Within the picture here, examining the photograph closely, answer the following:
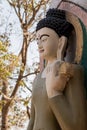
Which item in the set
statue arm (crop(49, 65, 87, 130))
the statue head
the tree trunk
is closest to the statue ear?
the statue head

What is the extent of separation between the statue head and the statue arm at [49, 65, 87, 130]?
29cm

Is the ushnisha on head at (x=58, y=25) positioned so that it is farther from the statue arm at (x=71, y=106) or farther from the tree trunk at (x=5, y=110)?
the tree trunk at (x=5, y=110)

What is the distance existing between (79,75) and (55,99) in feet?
0.87

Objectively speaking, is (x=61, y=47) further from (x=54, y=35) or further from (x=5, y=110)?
(x=5, y=110)

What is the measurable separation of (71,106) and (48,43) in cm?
57

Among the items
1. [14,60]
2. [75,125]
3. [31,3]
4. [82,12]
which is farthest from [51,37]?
[31,3]

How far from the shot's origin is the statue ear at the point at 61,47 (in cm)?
276

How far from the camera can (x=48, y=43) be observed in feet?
9.17

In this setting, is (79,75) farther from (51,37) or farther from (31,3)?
(31,3)

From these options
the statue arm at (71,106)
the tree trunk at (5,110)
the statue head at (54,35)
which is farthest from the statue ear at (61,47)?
the tree trunk at (5,110)

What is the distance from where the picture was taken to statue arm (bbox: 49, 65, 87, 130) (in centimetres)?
245

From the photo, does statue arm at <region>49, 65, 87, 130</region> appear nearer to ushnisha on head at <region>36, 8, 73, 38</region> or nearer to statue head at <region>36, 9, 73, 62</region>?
statue head at <region>36, 9, 73, 62</region>

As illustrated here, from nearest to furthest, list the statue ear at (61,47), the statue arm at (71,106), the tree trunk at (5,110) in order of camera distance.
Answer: the statue arm at (71,106) → the statue ear at (61,47) → the tree trunk at (5,110)

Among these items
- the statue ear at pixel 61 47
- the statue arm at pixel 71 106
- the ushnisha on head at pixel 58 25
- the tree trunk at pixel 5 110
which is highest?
the ushnisha on head at pixel 58 25
